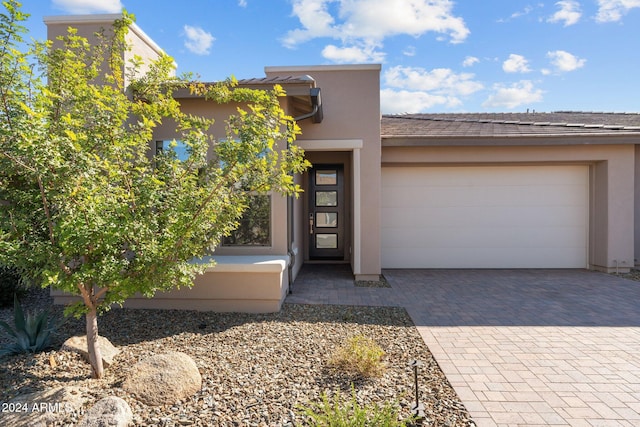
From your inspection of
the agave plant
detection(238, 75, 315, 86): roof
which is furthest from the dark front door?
the agave plant

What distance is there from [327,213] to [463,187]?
376cm

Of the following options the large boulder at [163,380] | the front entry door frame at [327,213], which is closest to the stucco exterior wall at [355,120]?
the front entry door frame at [327,213]

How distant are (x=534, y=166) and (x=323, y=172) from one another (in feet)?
18.3

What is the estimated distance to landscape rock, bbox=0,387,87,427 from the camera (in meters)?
2.53

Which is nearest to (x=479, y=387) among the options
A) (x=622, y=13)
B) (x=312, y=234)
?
(x=312, y=234)

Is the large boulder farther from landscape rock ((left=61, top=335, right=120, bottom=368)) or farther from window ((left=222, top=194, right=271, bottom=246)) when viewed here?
window ((left=222, top=194, right=271, bottom=246))

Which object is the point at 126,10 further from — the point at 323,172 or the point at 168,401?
the point at 323,172

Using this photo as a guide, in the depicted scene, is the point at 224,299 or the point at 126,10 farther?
the point at 224,299

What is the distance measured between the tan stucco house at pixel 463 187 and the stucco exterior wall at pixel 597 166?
25 mm

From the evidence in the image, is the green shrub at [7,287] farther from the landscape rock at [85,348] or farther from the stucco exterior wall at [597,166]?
the stucco exterior wall at [597,166]

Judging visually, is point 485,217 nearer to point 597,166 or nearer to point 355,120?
point 597,166

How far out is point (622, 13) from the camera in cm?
790

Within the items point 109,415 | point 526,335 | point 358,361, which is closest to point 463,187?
point 526,335

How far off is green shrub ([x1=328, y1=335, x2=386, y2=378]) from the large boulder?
1375 millimetres
